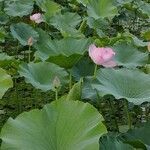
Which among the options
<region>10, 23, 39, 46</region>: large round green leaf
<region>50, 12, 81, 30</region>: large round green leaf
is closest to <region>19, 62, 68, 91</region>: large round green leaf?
<region>10, 23, 39, 46</region>: large round green leaf

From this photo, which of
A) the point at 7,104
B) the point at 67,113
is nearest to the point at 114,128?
the point at 7,104

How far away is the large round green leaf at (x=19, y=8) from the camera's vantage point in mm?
3125

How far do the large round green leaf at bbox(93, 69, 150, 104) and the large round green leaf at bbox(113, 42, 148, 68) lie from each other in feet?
0.79

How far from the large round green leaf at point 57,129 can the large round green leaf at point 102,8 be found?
1671mm

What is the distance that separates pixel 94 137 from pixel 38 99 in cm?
123

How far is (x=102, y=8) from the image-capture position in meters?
3.08

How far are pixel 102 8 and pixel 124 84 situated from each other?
4.52 feet

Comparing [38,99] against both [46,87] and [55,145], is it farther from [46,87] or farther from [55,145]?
[55,145]

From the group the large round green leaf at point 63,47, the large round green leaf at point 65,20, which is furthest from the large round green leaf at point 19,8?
the large round green leaf at point 63,47

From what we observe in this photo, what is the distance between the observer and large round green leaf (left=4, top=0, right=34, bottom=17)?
3.13 metres

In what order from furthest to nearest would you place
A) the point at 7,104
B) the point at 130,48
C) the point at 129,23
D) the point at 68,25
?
1. the point at 129,23
2. the point at 68,25
3. the point at 7,104
4. the point at 130,48

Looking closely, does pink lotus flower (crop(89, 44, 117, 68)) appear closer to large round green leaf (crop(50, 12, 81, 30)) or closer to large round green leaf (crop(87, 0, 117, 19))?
large round green leaf (crop(50, 12, 81, 30))

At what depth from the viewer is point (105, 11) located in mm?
3076

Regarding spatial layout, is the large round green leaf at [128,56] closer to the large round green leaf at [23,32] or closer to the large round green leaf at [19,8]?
the large round green leaf at [23,32]
